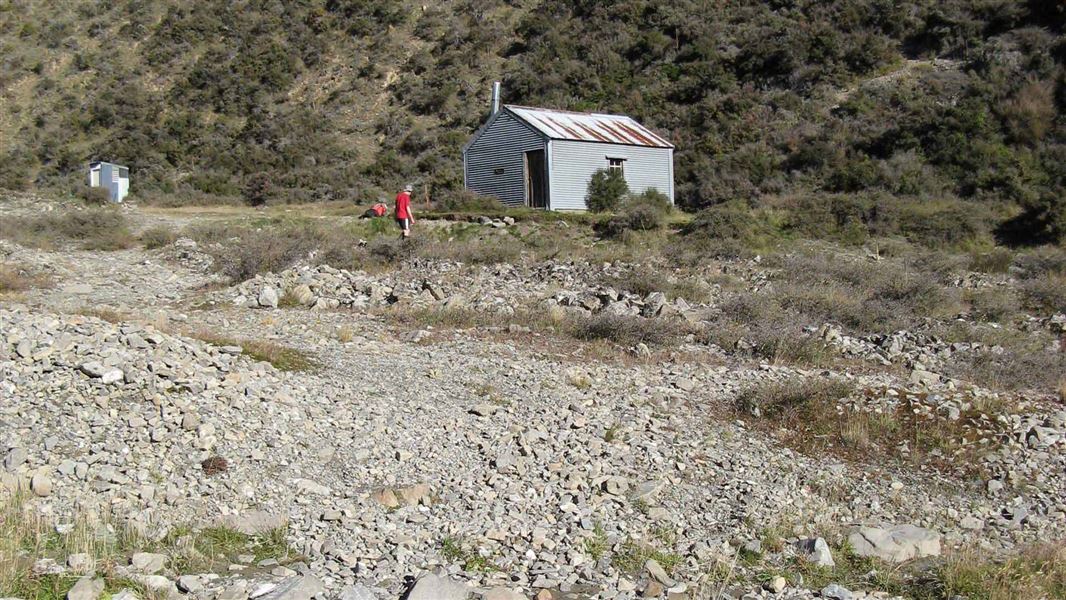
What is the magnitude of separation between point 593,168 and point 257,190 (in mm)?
14673

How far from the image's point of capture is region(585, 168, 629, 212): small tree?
2783cm

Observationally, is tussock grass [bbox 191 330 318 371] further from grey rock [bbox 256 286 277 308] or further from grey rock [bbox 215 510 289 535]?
grey rock [bbox 215 510 289 535]

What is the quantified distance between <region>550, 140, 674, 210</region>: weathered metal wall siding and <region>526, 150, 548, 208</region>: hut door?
0.71 metres

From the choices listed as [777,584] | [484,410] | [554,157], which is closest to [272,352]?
[484,410]

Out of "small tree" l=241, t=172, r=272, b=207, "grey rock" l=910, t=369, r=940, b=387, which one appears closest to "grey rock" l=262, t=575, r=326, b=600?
"grey rock" l=910, t=369, r=940, b=387

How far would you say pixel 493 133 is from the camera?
29.5 meters

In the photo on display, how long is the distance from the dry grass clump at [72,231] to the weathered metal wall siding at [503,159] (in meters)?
11.5

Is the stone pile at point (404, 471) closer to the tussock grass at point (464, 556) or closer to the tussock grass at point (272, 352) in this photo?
the tussock grass at point (464, 556)

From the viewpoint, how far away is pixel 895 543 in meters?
5.72

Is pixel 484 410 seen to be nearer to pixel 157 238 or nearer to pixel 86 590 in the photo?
pixel 86 590

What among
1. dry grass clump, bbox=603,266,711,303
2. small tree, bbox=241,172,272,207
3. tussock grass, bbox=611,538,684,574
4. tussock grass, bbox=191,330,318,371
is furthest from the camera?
small tree, bbox=241,172,272,207

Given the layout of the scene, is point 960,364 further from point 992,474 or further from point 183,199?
point 183,199

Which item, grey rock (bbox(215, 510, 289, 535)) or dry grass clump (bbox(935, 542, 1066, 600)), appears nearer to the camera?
dry grass clump (bbox(935, 542, 1066, 600))

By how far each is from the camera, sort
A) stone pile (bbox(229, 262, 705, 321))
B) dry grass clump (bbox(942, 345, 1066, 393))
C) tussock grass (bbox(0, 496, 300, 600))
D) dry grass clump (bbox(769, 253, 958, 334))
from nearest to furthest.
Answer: tussock grass (bbox(0, 496, 300, 600)) → dry grass clump (bbox(942, 345, 1066, 393)) → dry grass clump (bbox(769, 253, 958, 334)) → stone pile (bbox(229, 262, 705, 321))
